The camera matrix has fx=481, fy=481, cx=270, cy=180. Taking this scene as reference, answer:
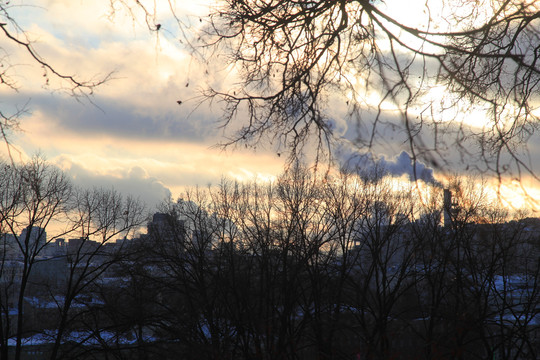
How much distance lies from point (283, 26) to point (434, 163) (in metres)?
2.04

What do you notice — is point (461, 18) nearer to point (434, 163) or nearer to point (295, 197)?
point (434, 163)

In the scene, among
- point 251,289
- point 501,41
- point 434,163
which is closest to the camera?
point 434,163

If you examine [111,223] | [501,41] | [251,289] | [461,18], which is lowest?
[251,289]

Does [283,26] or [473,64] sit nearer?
[473,64]

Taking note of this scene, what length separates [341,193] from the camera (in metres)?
25.2

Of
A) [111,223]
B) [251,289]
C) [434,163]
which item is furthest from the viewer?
[111,223]

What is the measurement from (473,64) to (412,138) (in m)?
1.19

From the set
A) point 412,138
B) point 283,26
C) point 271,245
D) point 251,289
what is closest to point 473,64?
point 412,138

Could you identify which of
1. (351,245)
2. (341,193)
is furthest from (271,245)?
(351,245)

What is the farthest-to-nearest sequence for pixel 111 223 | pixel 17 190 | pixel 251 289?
pixel 111 223
pixel 251 289
pixel 17 190

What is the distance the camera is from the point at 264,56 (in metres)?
4.80

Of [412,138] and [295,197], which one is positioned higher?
[295,197]

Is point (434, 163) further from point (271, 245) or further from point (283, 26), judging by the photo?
point (271, 245)

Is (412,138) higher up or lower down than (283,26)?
lower down
